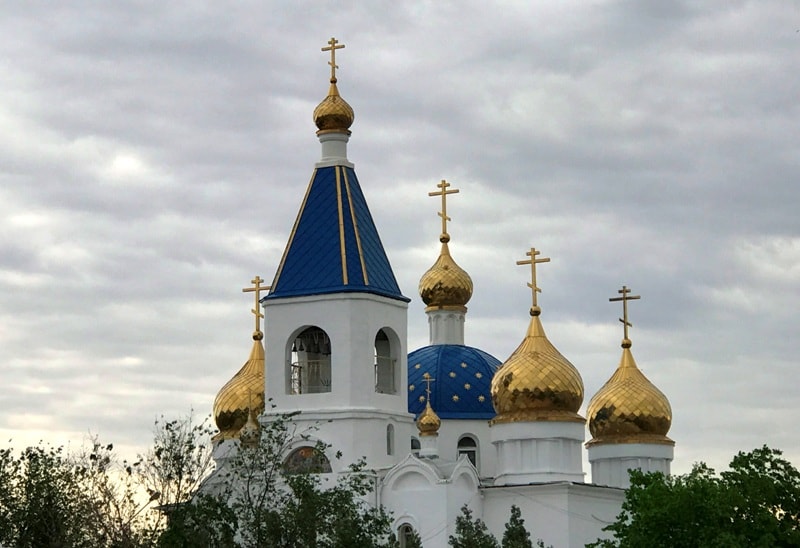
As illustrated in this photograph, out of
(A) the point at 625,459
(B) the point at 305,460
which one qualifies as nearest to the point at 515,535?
(B) the point at 305,460

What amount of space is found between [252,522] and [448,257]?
1389 centimetres

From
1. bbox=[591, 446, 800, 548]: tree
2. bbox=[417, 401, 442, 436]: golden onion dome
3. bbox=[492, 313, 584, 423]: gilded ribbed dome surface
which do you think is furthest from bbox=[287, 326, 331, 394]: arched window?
bbox=[591, 446, 800, 548]: tree

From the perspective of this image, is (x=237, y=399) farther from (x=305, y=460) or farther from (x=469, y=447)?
(x=305, y=460)

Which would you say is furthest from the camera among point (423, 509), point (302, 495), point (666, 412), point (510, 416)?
point (666, 412)

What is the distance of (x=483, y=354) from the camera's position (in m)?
34.8

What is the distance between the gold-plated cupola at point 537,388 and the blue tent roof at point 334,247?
2.50 m

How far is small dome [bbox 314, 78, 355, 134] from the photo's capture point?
30.1 m

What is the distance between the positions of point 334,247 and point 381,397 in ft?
8.28

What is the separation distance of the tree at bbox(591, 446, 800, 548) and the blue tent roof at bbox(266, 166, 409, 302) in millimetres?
7307

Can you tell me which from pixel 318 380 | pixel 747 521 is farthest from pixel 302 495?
pixel 318 380

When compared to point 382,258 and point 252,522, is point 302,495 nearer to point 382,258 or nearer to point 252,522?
point 252,522

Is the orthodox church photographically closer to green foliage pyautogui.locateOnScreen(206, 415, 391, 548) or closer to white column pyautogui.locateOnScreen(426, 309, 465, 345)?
white column pyautogui.locateOnScreen(426, 309, 465, 345)

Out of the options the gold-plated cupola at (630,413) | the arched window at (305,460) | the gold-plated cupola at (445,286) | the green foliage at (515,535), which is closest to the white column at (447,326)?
the gold-plated cupola at (445,286)

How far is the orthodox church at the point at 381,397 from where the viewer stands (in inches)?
1128
